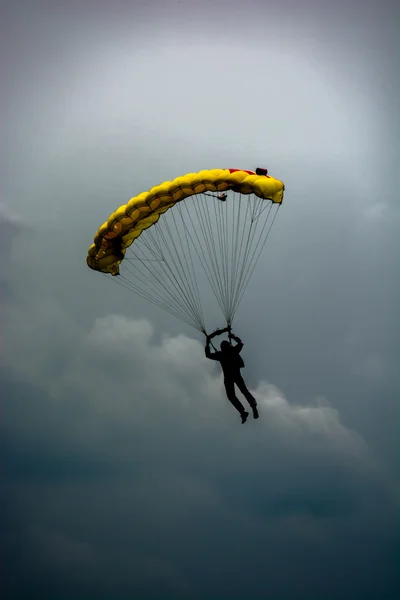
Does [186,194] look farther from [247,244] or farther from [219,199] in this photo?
[247,244]

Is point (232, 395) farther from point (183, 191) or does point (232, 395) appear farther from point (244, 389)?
point (183, 191)

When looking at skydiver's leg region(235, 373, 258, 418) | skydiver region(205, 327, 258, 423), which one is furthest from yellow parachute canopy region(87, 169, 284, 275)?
skydiver's leg region(235, 373, 258, 418)

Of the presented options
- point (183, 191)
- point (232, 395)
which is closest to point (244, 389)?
point (232, 395)

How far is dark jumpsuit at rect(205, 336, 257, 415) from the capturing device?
2014 cm

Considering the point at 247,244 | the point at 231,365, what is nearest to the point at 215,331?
the point at 231,365

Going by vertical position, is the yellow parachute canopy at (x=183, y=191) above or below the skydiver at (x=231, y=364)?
above

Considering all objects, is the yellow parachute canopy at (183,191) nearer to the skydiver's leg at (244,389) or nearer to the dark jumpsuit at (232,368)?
the dark jumpsuit at (232,368)

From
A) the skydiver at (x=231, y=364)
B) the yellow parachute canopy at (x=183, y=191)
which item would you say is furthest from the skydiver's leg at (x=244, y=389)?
the yellow parachute canopy at (x=183, y=191)

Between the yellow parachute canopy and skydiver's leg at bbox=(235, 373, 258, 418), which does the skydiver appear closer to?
skydiver's leg at bbox=(235, 373, 258, 418)

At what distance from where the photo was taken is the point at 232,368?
800 inches

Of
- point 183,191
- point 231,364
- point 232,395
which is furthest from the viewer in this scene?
point 232,395

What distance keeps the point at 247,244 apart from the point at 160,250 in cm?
185

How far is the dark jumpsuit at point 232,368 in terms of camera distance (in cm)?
2014

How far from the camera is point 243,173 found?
1994 centimetres
